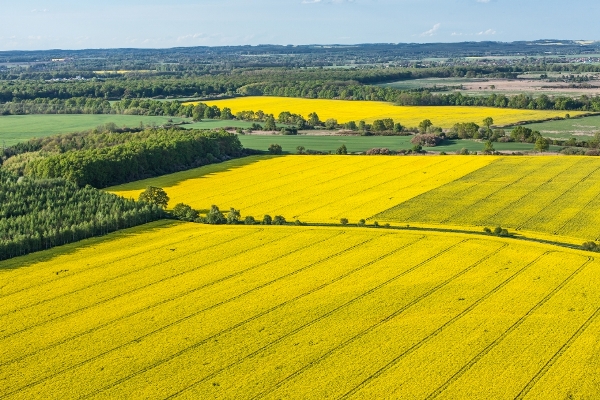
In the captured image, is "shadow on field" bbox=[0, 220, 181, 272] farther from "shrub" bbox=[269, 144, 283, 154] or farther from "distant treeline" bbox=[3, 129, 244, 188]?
"shrub" bbox=[269, 144, 283, 154]

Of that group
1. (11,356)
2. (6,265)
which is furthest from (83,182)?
(11,356)

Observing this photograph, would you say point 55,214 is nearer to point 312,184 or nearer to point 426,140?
point 312,184

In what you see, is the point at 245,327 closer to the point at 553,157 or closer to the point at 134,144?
the point at 134,144

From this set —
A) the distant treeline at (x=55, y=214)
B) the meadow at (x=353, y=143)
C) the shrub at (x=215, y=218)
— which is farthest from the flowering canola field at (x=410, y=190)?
the meadow at (x=353, y=143)

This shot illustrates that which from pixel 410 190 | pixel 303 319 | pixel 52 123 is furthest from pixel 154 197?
pixel 52 123

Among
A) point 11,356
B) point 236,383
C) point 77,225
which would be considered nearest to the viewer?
point 236,383

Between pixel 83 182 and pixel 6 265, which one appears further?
pixel 83 182

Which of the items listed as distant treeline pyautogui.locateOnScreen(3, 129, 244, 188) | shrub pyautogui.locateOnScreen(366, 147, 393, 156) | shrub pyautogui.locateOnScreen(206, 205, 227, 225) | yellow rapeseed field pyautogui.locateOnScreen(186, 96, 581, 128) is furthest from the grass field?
shrub pyautogui.locateOnScreen(206, 205, 227, 225)
